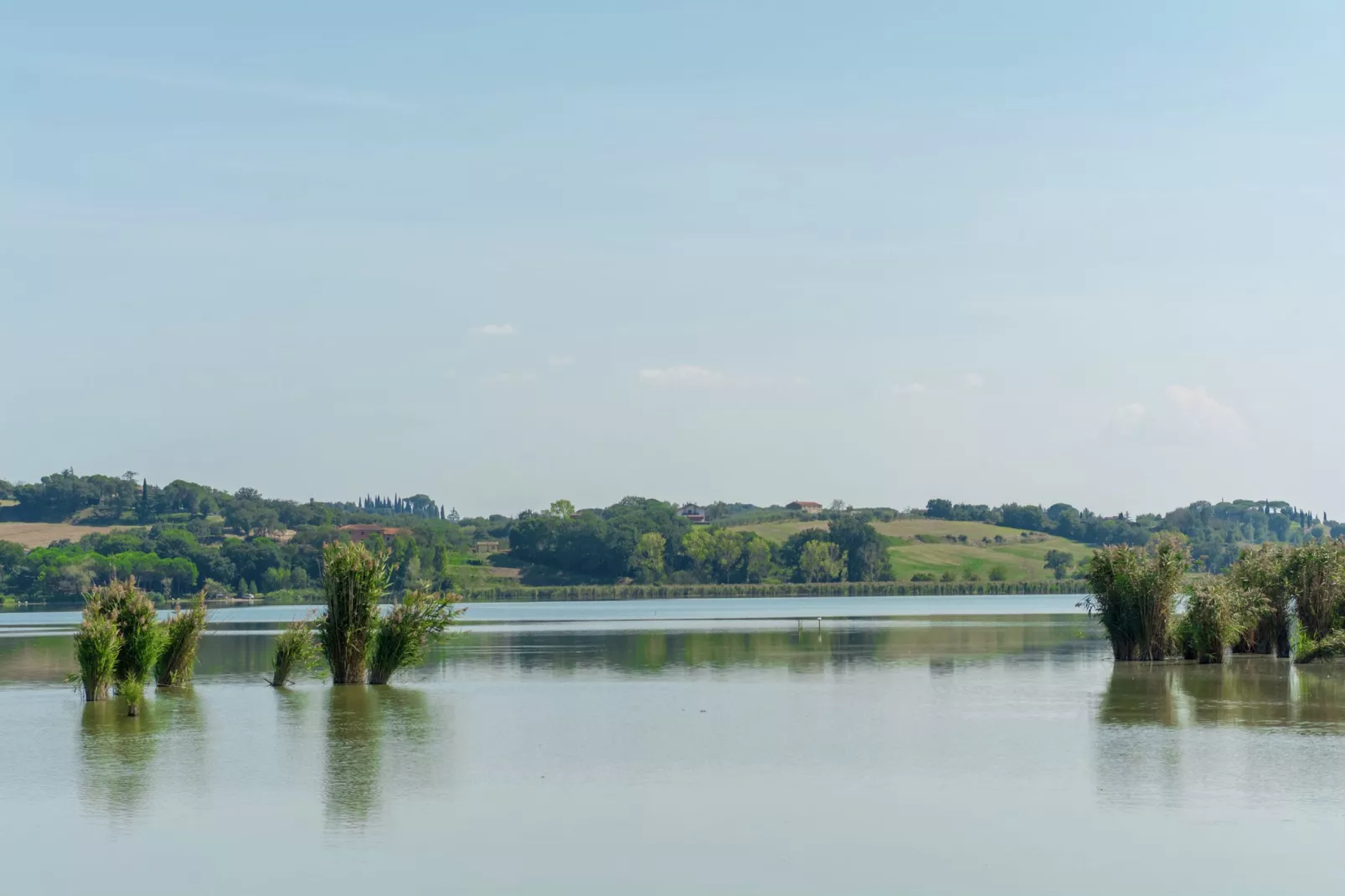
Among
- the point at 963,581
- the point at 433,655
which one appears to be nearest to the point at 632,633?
the point at 433,655

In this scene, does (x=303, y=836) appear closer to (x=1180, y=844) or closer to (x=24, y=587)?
(x=1180, y=844)

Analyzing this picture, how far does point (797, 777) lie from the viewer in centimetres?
1848

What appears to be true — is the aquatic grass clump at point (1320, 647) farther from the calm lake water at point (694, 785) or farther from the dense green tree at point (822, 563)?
the dense green tree at point (822, 563)

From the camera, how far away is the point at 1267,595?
1409 inches

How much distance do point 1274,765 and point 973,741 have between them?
14.9ft

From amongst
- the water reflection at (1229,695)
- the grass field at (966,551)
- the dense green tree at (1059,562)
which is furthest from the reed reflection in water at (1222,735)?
the dense green tree at (1059,562)

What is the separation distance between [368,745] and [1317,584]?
23.6m

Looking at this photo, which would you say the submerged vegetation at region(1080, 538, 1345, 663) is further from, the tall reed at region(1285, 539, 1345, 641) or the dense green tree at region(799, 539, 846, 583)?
the dense green tree at region(799, 539, 846, 583)

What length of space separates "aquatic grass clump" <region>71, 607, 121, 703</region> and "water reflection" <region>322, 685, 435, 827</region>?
13.8 feet

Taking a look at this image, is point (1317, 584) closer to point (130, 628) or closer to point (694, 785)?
point (694, 785)

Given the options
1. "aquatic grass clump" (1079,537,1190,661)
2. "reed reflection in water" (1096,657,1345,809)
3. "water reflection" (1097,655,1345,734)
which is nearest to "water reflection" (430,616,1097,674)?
"aquatic grass clump" (1079,537,1190,661)

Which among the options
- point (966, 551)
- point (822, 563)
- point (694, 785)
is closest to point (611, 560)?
point (822, 563)

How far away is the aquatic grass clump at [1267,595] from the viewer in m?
35.5

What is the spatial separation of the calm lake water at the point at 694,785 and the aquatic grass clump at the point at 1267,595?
8.22 ft
